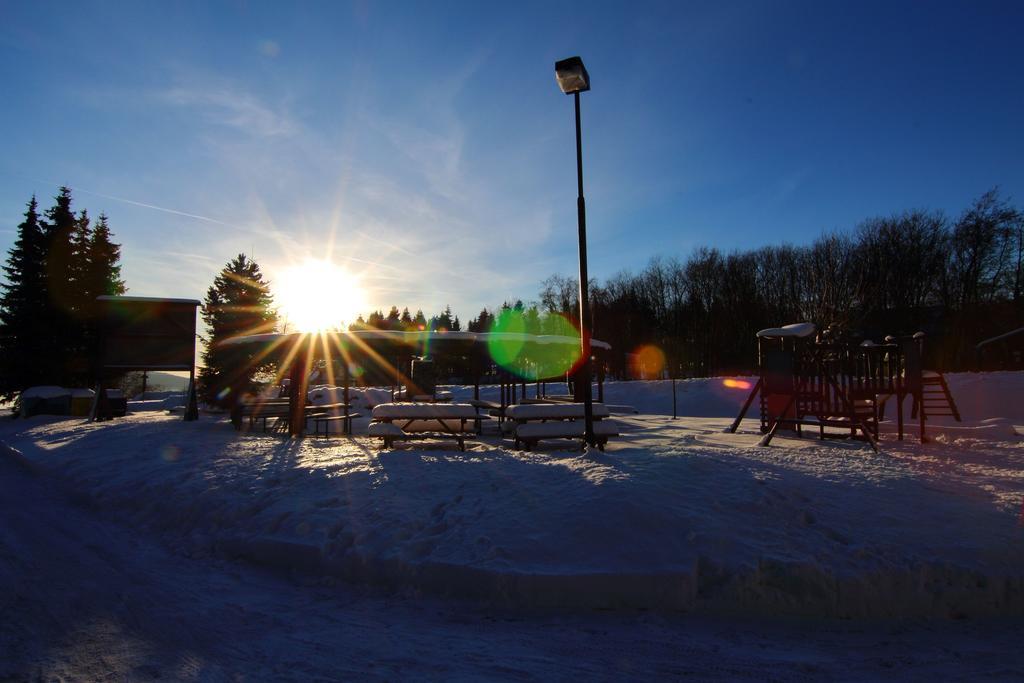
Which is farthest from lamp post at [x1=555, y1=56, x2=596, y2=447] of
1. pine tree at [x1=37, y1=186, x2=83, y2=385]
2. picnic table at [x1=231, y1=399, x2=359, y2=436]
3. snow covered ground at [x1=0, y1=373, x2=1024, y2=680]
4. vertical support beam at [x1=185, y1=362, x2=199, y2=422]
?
pine tree at [x1=37, y1=186, x2=83, y2=385]

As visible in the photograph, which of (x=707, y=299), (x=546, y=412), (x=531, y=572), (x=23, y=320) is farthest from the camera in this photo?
(x=707, y=299)

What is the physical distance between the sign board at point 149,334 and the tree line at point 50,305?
11.0 m

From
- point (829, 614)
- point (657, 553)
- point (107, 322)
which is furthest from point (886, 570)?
point (107, 322)

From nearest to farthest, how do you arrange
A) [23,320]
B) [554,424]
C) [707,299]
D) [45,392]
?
[554,424] → [45,392] → [23,320] → [707,299]

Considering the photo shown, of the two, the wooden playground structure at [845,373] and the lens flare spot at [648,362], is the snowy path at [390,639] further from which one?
the lens flare spot at [648,362]

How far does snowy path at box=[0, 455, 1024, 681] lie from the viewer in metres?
3.53

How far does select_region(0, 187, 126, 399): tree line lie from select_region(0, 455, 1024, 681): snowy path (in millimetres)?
29636

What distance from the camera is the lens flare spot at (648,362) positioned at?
52750mm

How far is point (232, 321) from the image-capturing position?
33156 mm

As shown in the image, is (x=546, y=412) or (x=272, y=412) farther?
(x=272, y=412)

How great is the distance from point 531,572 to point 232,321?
32846 millimetres

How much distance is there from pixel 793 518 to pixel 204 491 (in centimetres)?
706

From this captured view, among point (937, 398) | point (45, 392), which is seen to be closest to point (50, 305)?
point (45, 392)

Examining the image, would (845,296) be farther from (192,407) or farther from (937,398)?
(192,407)
